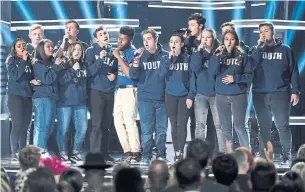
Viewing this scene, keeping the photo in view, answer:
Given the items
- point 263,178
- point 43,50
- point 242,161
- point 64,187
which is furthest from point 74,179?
point 43,50

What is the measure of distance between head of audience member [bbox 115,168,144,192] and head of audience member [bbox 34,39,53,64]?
14.7ft

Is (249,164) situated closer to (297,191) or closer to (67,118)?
(297,191)

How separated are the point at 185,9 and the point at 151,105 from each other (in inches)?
46.8

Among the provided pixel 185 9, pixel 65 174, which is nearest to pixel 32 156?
pixel 65 174

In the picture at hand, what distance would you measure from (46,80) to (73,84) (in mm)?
317

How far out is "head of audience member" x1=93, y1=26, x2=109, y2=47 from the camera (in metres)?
8.53

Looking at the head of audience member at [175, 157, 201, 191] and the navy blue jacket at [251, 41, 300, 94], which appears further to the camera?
the navy blue jacket at [251, 41, 300, 94]

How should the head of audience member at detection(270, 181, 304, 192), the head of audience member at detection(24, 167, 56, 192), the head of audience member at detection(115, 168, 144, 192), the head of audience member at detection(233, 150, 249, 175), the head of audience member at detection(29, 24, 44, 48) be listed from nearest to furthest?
the head of audience member at detection(115, 168, 144, 192) < the head of audience member at detection(270, 181, 304, 192) < the head of audience member at detection(24, 167, 56, 192) < the head of audience member at detection(233, 150, 249, 175) < the head of audience member at detection(29, 24, 44, 48)

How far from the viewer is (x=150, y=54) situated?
8.48m

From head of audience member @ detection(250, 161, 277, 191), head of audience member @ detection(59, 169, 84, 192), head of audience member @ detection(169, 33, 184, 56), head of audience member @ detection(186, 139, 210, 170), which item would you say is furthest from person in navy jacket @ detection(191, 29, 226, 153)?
head of audience member @ detection(250, 161, 277, 191)

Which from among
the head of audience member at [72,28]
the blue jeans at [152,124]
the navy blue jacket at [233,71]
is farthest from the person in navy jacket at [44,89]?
the navy blue jacket at [233,71]

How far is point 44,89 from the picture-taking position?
855 cm

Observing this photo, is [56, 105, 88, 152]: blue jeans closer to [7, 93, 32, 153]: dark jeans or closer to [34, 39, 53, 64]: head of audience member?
[7, 93, 32, 153]: dark jeans

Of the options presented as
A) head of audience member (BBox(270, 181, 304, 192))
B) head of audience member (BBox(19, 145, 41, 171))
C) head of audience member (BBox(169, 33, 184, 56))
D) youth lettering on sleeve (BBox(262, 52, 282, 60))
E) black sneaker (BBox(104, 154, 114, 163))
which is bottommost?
black sneaker (BBox(104, 154, 114, 163))
